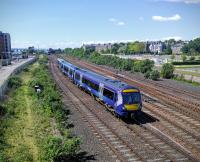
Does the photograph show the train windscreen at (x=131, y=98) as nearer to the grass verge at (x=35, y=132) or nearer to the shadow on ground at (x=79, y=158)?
the grass verge at (x=35, y=132)

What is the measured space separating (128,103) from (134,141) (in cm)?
467

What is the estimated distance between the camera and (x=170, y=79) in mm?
56750

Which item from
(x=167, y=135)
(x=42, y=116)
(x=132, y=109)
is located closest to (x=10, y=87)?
(x=42, y=116)

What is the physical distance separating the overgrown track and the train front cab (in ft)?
3.58

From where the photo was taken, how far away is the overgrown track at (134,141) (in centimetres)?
1691

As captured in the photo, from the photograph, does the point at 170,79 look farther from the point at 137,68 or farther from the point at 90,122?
the point at 90,122

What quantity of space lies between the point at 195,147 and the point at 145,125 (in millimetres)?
5851

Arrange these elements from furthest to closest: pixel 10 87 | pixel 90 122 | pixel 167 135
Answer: pixel 10 87 < pixel 90 122 < pixel 167 135

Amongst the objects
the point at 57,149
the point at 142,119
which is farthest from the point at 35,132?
the point at 142,119

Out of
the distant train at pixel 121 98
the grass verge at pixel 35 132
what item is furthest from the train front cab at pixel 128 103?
the grass verge at pixel 35 132

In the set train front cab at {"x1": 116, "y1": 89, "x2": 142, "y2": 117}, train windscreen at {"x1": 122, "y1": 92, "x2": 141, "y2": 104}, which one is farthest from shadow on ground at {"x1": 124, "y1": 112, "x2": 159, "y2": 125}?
train windscreen at {"x1": 122, "y1": 92, "x2": 141, "y2": 104}

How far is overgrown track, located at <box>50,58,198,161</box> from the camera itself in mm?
16906

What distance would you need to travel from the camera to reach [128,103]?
23.7m

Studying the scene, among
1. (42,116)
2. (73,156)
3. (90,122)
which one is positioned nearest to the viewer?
(73,156)
